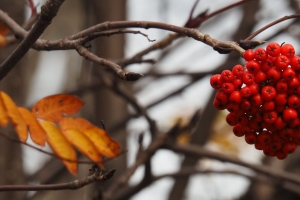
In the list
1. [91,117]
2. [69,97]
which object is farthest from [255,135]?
[91,117]

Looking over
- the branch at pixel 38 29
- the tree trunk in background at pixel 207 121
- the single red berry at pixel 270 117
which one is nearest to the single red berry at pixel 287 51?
the single red berry at pixel 270 117

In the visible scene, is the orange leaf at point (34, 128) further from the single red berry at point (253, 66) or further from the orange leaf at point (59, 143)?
the single red berry at point (253, 66)

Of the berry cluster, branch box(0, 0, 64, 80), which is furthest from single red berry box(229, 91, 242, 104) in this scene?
branch box(0, 0, 64, 80)

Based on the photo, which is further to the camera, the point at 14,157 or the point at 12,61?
the point at 14,157

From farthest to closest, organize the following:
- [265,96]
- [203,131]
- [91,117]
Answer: [91,117], [203,131], [265,96]

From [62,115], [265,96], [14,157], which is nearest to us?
[265,96]

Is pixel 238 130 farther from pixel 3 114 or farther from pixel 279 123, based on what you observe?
pixel 3 114

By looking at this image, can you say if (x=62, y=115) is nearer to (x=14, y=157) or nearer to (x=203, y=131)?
(x=14, y=157)
